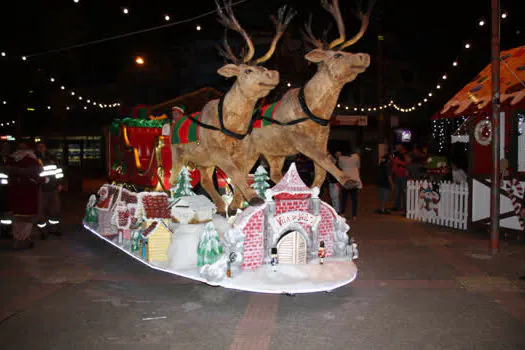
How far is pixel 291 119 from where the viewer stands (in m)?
5.93

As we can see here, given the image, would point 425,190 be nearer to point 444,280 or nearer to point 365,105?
point 444,280

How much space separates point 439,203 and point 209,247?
6750 millimetres

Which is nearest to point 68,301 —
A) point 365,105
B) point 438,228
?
point 438,228

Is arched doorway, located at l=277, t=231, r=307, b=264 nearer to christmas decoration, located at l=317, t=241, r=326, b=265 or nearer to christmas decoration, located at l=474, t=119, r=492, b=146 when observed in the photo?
christmas decoration, located at l=317, t=241, r=326, b=265

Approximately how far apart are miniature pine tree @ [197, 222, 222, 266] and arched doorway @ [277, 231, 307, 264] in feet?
2.36

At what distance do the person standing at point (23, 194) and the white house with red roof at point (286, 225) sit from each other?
439 cm

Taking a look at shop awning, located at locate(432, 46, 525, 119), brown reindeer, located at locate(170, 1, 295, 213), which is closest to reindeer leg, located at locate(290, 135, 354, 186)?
brown reindeer, located at locate(170, 1, 295, 213)

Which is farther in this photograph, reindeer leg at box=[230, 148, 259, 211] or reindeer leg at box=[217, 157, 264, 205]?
reindeer leg at box=[230, 148, 259, 211]

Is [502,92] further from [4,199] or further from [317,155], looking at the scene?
[4,199]

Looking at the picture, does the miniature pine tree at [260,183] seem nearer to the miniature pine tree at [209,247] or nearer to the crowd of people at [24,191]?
the miniature pine tree at [209,247]

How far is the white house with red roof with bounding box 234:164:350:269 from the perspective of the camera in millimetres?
4902

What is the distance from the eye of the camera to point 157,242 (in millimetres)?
5625

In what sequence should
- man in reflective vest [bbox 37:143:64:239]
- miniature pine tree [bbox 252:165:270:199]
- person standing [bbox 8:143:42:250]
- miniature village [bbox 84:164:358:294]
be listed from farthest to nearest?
man in reflective vest [bbox 37:143:64:239] → person standing [bbox 8:143:42:250] → miniature pine tree [bbox 252:165:270:199] → miniature village [bbox 84:164:358:294]

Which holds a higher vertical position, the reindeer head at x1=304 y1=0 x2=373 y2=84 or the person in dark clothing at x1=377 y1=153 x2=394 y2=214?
the reindeer head at x1=304 y1=0 x2=373 y2=84
